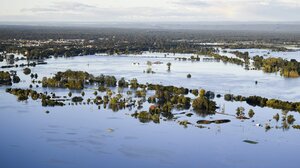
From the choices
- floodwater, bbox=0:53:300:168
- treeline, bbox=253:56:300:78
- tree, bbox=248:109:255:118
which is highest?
treeline, bbox=253:56:300:78

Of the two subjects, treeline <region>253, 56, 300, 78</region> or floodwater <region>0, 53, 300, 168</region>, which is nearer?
floodwater <region>0, 53, 300, 168</region>

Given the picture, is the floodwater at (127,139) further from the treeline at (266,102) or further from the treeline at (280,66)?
the treeline at (280,66)

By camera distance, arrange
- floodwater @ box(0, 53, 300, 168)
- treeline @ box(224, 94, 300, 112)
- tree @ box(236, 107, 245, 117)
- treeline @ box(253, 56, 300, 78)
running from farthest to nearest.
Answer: treeline @ box(253, 56, 300, 78)
treeline @ box(224, 94, 300, 112)
tree @ box(236, 107, 245, 117)
floodwater @ box(0, 53, 300, 168)

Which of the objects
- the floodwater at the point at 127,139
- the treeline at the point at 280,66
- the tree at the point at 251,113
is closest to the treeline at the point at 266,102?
the floodwater at the point at 127,139

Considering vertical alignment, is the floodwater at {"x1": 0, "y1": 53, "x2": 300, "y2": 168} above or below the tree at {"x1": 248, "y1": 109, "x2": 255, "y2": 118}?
below

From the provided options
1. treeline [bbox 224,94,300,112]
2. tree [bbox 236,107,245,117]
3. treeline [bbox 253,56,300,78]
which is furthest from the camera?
treeline [bbox 253,56,300,78]

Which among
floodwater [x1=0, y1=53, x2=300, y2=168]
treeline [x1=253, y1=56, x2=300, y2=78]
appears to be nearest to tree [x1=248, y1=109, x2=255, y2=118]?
floodwater [x1=0, y1=53, x2=300, y2=168]

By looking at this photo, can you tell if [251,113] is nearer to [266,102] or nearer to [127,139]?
[266,102]

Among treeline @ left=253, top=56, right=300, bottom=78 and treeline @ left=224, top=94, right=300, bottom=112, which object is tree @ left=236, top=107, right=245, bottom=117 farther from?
treeline @ left=253, top=56, right=300, bottom=78

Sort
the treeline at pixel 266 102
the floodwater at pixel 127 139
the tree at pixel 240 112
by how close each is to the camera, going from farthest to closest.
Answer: the treeline at pixel 266 102, the tree at pixel 240 112, the floodwater at pixel 127 139

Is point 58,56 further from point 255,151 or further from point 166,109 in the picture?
point 255,151

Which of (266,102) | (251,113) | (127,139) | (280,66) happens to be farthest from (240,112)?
(280,66)
